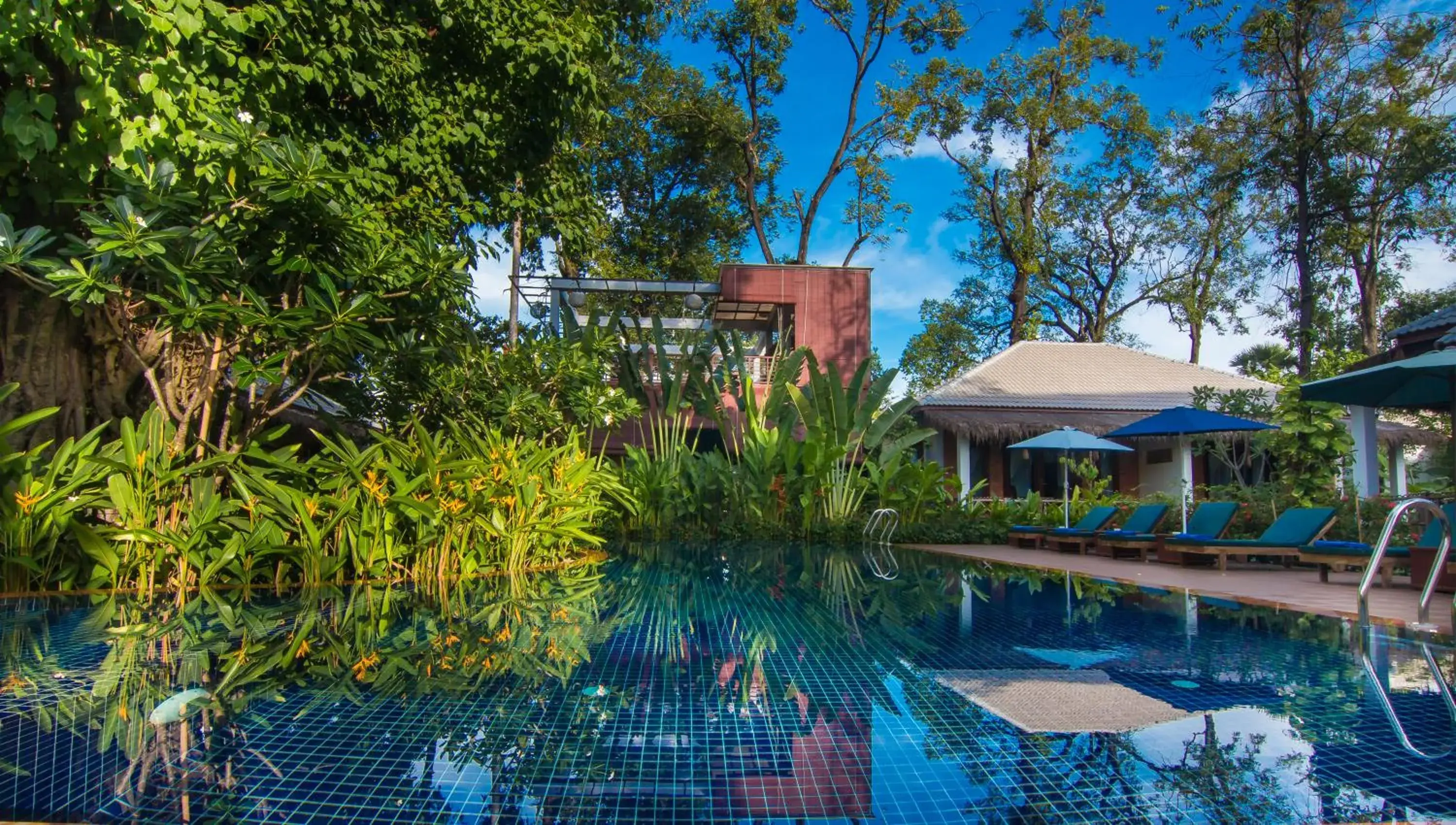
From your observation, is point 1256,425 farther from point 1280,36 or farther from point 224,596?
point 1280,36

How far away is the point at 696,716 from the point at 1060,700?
1.44 m

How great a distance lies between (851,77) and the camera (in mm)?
23219

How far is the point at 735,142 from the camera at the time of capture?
23.2 metres

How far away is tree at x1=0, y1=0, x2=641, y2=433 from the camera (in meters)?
4.87

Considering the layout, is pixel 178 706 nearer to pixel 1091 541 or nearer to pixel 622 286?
pixel 1091 541

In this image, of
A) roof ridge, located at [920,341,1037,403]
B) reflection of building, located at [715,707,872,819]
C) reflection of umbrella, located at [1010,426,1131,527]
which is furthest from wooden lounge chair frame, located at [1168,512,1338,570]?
roof ridge, located at [920,341,1037,403]

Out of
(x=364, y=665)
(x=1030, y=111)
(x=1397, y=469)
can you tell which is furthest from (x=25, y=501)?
(x=1030, y=111)

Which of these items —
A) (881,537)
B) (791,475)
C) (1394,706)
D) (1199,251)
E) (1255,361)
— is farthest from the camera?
(1255,361)

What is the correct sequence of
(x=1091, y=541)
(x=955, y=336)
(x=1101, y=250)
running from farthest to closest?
(x=955, y=336)
(x=1101, y=250)
(x=1091, y=541)

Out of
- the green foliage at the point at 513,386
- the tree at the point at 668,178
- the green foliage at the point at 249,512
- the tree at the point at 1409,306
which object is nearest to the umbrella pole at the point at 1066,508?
the green foliage at the point at 513,386

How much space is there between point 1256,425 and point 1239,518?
5.79 feet

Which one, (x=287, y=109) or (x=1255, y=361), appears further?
(x=1255, y=361)

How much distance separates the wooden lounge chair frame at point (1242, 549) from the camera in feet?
25.5

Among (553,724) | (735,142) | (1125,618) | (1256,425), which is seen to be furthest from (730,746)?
(735,142)
